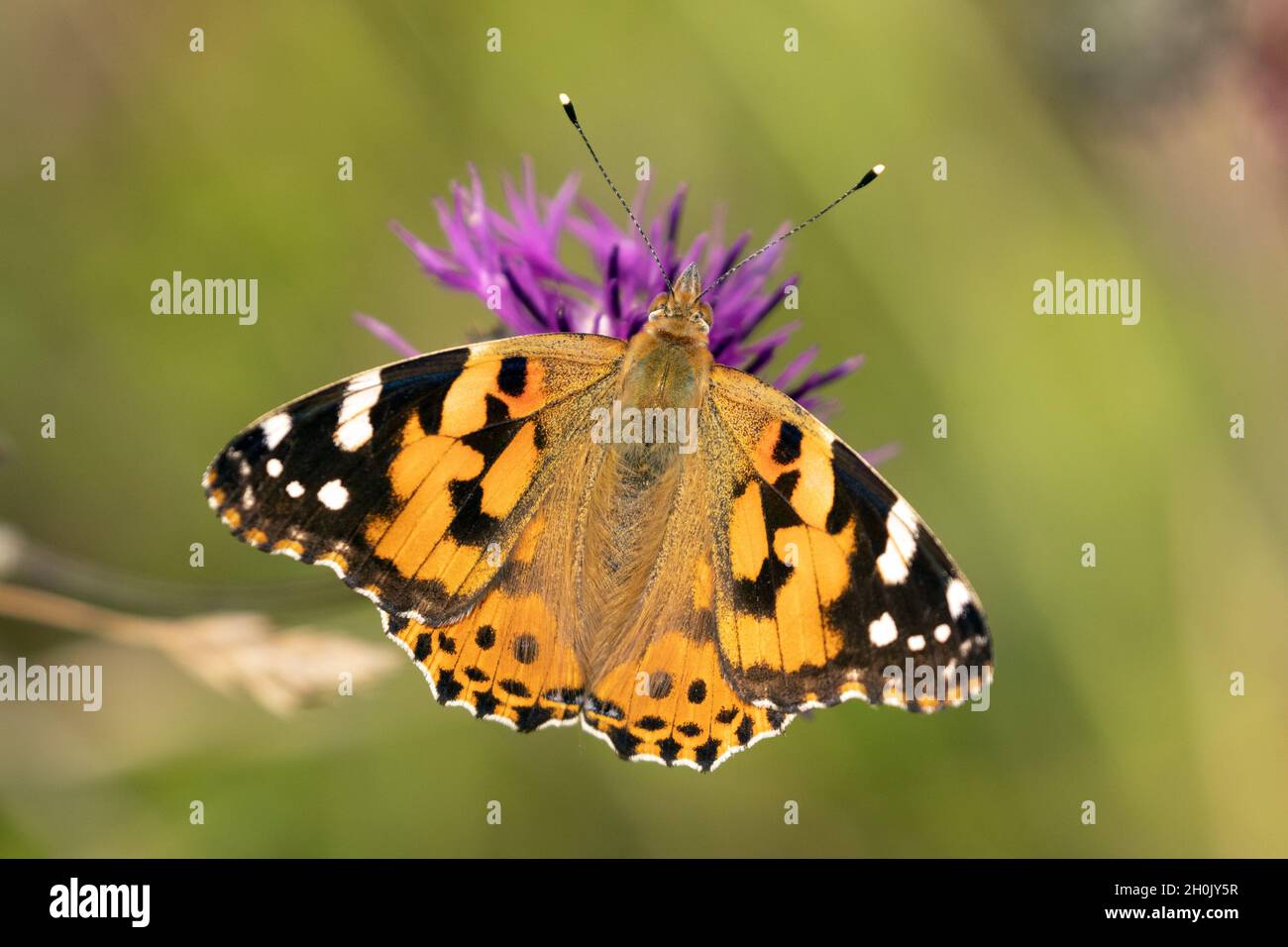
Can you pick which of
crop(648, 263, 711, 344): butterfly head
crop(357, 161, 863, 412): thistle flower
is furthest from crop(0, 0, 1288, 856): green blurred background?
crop(648, 263, 711, 344): butterfly head

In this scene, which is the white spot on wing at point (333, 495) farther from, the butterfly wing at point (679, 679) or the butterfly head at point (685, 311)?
the butterfly head at point (685, 311)

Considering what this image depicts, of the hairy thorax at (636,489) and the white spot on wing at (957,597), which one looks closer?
the white spot on wing at (957,597)

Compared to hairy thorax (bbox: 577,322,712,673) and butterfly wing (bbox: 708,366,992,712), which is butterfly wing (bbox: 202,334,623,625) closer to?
hairy thorax (bbox: 577,322,712,673)

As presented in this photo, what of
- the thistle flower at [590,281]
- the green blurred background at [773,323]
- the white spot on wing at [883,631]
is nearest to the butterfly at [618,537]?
the white spot on wing at [883,631]
